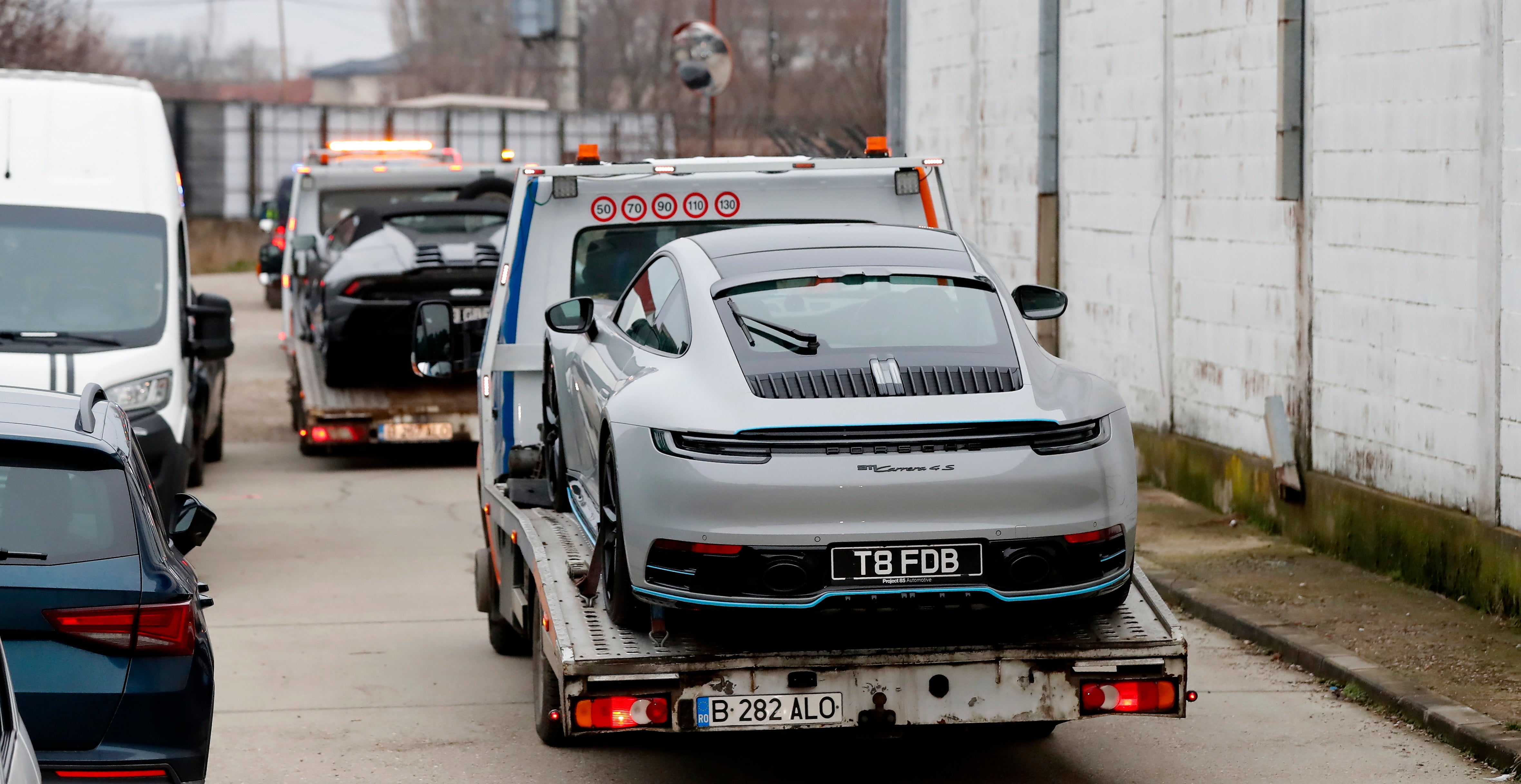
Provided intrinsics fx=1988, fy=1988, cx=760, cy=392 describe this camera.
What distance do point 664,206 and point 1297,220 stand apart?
15.0ft

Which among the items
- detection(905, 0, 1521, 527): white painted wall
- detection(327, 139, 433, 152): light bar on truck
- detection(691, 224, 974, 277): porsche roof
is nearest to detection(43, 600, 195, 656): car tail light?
detection(691, 224, 974, 277): porsche roof

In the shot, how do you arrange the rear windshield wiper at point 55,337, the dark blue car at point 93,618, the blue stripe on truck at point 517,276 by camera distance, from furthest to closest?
the rear windshield wiper at point 55,337
the blue stripe on truck at point 517,276
the dark blue car at point 93,618

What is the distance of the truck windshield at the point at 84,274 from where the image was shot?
11711mm

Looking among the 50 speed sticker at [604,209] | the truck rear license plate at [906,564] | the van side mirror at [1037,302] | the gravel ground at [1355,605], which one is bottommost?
the gravel ground at [1355,605]

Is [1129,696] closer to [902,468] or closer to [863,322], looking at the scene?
[902,468]

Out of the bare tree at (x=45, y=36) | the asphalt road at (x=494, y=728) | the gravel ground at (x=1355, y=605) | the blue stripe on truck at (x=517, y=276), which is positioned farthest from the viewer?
the bare tree at (x=45, y=36)

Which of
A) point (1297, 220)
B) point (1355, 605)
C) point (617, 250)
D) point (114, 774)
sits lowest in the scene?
point (1355, 605)

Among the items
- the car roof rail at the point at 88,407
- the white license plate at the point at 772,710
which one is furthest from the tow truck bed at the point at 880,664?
the car roof rail at the point at 88,407

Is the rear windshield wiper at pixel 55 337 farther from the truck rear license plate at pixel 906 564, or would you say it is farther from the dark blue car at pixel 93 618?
the truck rear license plate at pixel 906 564

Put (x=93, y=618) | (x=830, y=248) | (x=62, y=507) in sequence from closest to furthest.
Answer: (x=93, y=618) < (x=62, y=507) < (x=830, y=248)

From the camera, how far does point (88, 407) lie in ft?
19.7

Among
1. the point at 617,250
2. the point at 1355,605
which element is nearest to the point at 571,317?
the point at 617,250

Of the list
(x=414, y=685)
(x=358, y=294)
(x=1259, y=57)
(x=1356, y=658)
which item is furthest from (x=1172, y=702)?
(x=358, y=294)

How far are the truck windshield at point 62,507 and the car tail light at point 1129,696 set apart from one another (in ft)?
9.43
